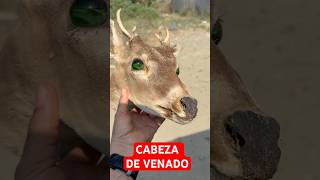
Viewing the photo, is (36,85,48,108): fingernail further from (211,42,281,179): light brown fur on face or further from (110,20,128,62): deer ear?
(211,42,281,179): light brown fur on face

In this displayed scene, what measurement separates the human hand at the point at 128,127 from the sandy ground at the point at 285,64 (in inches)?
84.4

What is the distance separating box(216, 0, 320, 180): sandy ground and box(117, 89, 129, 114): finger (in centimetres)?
214

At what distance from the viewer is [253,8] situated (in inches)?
271

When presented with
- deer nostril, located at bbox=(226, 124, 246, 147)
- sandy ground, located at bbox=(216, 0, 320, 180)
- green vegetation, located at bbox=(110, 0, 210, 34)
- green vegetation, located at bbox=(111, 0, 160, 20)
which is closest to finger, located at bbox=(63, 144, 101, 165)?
deer nostril, located at bbox=(226, 124, 246, 147)

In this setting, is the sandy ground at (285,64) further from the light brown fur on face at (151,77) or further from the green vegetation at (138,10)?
the light brown fur on face at (151,77)

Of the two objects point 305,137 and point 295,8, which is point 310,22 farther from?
point 305,137

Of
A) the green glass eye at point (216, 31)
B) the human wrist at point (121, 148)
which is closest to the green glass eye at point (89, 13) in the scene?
the human wrist at point (121, 148)

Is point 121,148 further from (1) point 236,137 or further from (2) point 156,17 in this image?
(2) point 156,17

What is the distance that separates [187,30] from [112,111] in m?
4.55

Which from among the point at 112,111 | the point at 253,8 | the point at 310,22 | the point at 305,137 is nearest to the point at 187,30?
the point at 253,8

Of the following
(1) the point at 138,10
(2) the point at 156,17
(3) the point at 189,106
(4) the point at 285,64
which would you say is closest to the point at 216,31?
(3) the point at 189,106

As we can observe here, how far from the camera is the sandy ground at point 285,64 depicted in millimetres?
4254

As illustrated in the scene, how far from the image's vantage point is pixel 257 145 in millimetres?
1720

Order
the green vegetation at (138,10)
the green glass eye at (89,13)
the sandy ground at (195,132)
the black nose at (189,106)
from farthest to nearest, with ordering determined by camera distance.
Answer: the green vegetation at (138,10) → the sandy ground at (195,132) → the green glass eye at (89,13) → the black nose at (189,106)
